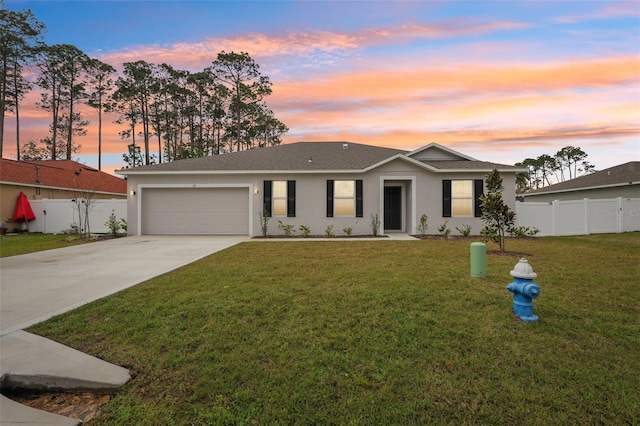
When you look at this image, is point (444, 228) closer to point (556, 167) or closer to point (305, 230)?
point (305, 230)

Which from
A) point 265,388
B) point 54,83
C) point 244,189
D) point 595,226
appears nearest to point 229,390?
point 265,388

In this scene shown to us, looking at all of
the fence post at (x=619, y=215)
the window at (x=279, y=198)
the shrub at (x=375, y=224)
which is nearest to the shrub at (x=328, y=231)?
the shrub at (x=375, y=224)

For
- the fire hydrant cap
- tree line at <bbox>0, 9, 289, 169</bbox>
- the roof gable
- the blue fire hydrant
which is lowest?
the blue fire hydrant

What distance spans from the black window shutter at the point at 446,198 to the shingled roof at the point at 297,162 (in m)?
0.66

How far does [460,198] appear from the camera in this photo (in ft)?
44.2

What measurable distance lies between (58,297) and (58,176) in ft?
67.5

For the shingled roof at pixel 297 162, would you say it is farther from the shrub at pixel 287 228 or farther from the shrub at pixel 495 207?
the shrub at pixel 495 207

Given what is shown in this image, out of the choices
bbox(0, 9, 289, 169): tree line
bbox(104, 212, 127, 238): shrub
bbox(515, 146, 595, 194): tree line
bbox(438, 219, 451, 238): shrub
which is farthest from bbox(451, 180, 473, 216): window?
bbox(515, 146, 595, 194): tree line

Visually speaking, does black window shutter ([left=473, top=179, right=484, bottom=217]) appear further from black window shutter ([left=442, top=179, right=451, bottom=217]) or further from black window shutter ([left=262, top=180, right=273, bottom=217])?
black window shutter ([left=262, top=180, right=273, bottom=217])

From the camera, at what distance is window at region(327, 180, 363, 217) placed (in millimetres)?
13438

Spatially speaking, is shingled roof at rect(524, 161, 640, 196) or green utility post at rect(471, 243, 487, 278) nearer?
green utility post at rect(471, 243, 487, 278)

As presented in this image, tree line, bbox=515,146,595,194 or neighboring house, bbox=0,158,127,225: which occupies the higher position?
tree line, bbox=515,146,595,194

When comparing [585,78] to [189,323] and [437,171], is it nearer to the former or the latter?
[437,171]

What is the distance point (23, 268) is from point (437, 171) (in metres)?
13.6
